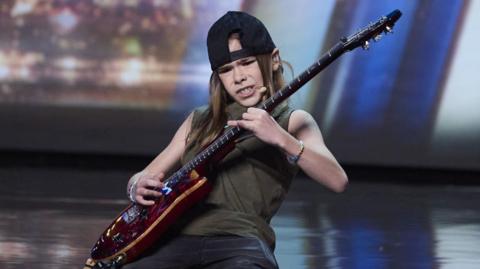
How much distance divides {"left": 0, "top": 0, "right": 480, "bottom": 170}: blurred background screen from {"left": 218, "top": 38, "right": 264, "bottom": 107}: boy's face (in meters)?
5.91

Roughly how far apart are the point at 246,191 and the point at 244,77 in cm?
31

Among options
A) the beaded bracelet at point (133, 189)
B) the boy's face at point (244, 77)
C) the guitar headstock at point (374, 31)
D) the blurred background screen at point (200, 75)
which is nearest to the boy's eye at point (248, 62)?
the boy's face at point (244, 77)

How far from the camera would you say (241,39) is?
327 centimetres

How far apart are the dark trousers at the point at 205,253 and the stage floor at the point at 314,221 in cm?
180

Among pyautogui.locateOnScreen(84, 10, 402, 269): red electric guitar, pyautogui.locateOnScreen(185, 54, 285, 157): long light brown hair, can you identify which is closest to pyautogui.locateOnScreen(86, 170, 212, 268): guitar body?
pyautogui.locateOnScreen(84, 10, 402, 269): red electric guitar

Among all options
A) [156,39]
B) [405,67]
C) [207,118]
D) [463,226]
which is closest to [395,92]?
[405,67]

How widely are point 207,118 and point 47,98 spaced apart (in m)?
6.42

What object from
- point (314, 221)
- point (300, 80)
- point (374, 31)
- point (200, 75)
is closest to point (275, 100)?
point (300, 80)

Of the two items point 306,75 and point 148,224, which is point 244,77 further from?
point 148,224

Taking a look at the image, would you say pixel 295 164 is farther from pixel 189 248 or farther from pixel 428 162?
pixel 428 162

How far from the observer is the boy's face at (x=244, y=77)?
3.26m

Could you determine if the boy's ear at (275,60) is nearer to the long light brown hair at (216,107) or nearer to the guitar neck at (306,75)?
the long light brown hair at (216,107)

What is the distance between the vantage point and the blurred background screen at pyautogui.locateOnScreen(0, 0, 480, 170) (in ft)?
30.3

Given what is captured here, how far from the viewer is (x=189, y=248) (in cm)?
324
